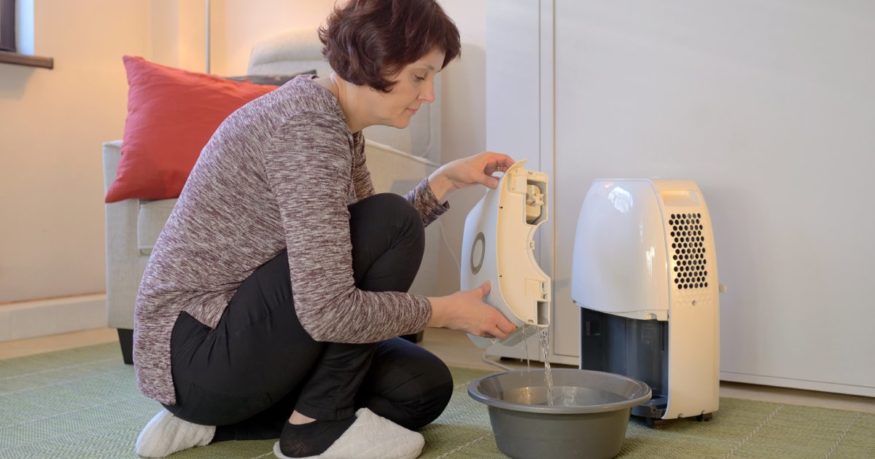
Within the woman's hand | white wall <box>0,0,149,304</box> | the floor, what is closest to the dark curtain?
white wall <box>0,0,149,304</box>

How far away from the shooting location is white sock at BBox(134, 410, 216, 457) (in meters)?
1.29

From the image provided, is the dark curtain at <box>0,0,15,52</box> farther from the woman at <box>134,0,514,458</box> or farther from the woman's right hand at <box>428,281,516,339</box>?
the woman's right hand at <box>428,281,516,339</box>

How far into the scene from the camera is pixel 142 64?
6.91ft

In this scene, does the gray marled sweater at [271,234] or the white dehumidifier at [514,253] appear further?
the white dehumidifier at [514,253]

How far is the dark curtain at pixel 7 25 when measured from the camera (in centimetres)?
272

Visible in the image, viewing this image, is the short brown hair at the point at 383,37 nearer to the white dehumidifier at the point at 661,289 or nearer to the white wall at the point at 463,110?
the white dehumidifier at the point at 661,289

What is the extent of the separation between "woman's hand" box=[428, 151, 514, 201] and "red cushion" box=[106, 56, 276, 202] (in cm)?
73

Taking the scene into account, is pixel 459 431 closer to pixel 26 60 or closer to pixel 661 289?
pixel 661 289

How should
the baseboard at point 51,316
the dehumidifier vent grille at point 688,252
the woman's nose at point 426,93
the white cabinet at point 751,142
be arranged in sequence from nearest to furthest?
the woman's nose at point 426,93
the dehumidifier vent grille at point 688,252
the white cabinet at point 751,142
the baseboard at point 51,316

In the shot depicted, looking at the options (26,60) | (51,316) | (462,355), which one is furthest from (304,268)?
(26,60)

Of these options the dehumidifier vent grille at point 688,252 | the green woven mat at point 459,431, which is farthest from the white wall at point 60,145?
the dehumidifier vent grille at point 688,252

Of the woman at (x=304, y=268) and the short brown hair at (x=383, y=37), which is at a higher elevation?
the short brown hair at (x=383, y=37)

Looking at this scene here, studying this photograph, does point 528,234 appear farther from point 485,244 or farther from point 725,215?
point 725,215

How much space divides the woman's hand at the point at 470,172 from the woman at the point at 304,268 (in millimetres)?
210
